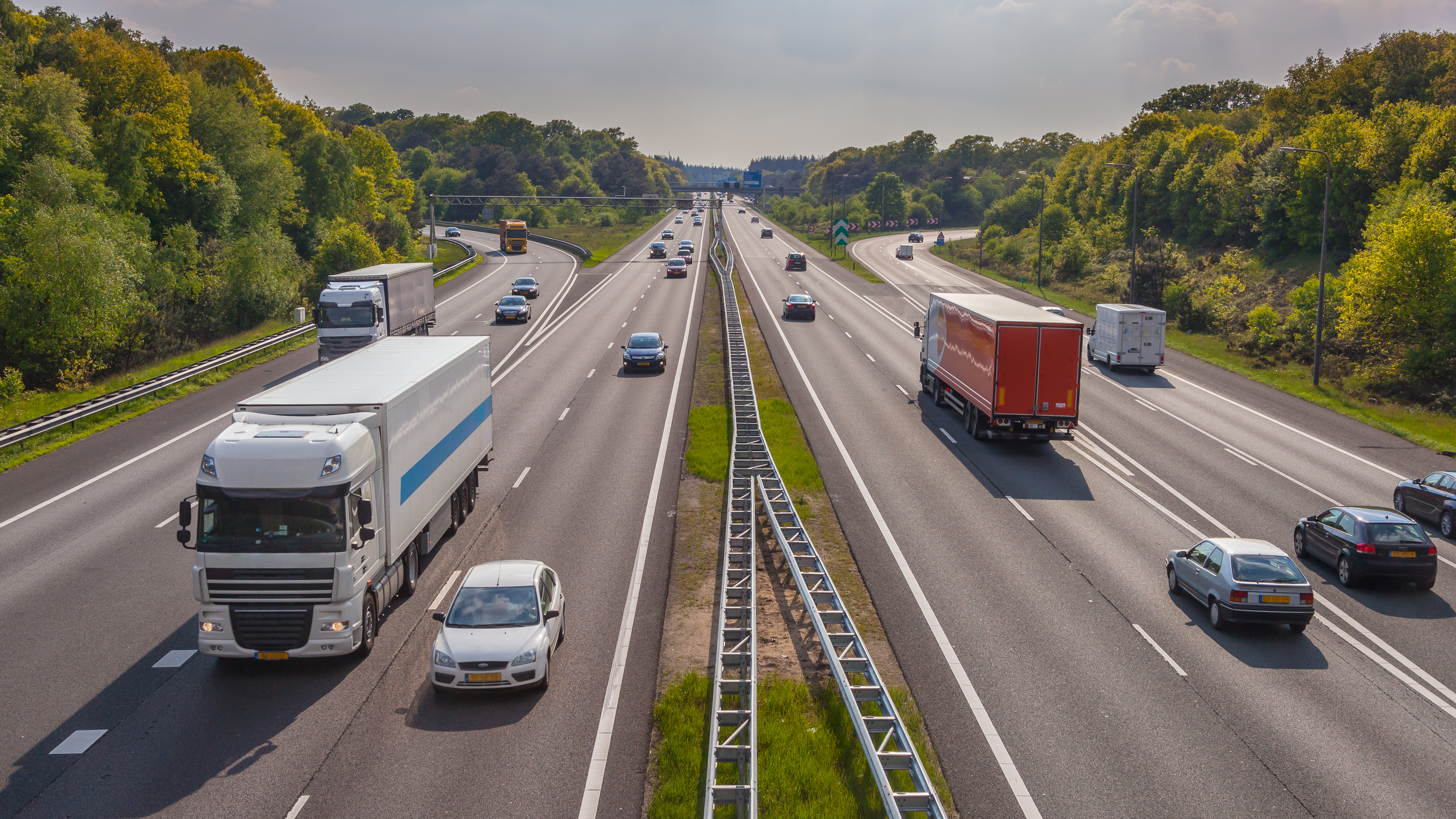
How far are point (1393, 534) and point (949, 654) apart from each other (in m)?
10.8

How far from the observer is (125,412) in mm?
31969

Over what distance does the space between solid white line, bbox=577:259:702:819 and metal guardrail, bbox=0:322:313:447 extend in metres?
18.1

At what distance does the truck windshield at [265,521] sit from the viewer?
13664 mm

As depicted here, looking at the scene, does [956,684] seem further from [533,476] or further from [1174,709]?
[533,476]

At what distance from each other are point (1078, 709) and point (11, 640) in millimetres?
17191

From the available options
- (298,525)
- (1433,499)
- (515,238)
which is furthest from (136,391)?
(515,238)

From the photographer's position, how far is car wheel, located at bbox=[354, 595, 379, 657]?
580 inches

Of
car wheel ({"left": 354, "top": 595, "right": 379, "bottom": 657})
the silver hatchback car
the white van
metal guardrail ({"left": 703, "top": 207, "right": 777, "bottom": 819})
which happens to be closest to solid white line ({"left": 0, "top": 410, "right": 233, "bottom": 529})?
car wheel ({"left": 354, "top": 595, "right": 379, "bottom": 657})

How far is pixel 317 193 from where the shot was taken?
256 feet

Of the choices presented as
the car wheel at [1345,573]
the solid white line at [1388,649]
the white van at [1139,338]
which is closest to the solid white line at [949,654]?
the solid white line at [1388,649]

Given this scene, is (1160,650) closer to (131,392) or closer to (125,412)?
(125,412)

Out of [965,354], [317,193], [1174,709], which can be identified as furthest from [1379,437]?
[317,193]

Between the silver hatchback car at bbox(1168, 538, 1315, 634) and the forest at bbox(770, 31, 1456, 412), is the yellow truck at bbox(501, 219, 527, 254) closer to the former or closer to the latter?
the forest at bbox(770, 31, 1456, 412)

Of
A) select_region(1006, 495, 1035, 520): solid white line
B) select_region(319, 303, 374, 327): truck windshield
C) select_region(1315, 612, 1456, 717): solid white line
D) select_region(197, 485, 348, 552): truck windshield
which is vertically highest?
select_region(319, 303, 374, 327): truck windshield
